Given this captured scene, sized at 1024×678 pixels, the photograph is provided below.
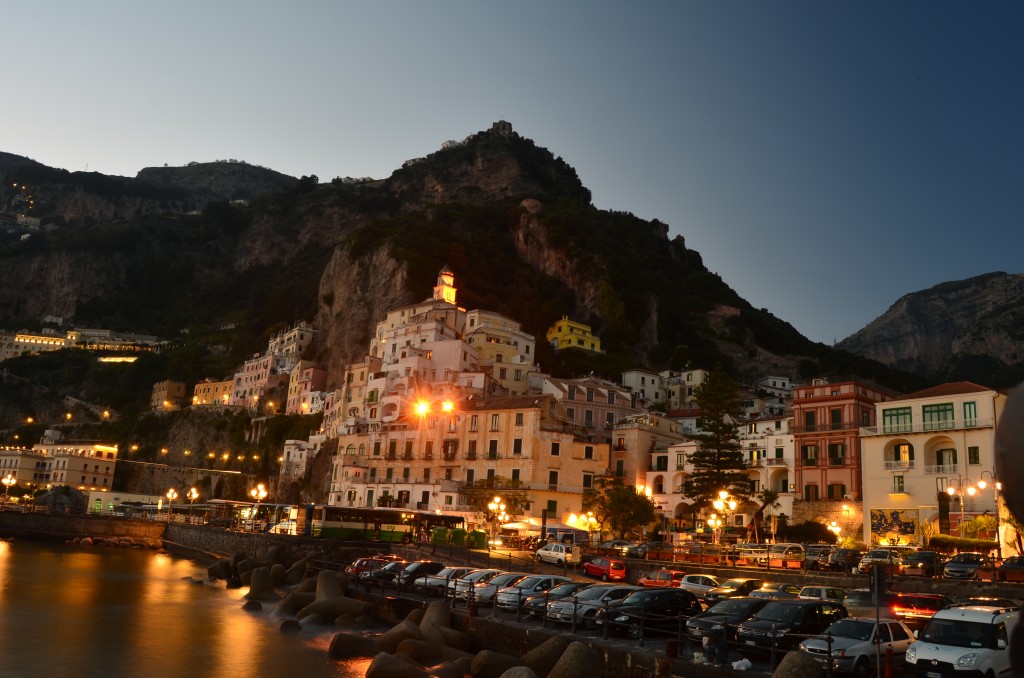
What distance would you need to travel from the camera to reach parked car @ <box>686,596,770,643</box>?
20592 millimetres

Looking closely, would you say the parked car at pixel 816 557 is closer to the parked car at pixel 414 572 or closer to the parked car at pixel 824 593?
the parked car at pixel 824 593

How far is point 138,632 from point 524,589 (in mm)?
15097

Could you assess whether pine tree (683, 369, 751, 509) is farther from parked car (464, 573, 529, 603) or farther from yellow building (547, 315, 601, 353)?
yellow building (547, 315, 601, 353)

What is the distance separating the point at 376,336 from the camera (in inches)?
4343

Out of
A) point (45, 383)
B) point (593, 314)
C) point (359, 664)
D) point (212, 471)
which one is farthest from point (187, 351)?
point (359, 664)

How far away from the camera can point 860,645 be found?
1798 centimetres

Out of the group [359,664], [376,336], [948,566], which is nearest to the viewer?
[359,664]

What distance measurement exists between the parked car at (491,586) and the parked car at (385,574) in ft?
20.5

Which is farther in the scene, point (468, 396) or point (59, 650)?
point (468, 396)

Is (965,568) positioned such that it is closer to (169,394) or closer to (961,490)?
(961,490)

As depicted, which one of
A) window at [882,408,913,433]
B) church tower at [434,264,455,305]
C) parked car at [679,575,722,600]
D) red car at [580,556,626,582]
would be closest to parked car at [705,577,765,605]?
parked car at [679,575,722,600]

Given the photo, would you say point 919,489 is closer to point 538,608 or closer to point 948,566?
point 948,566

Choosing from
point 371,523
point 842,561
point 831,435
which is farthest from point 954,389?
point 371,523

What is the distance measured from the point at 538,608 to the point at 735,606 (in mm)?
7167
